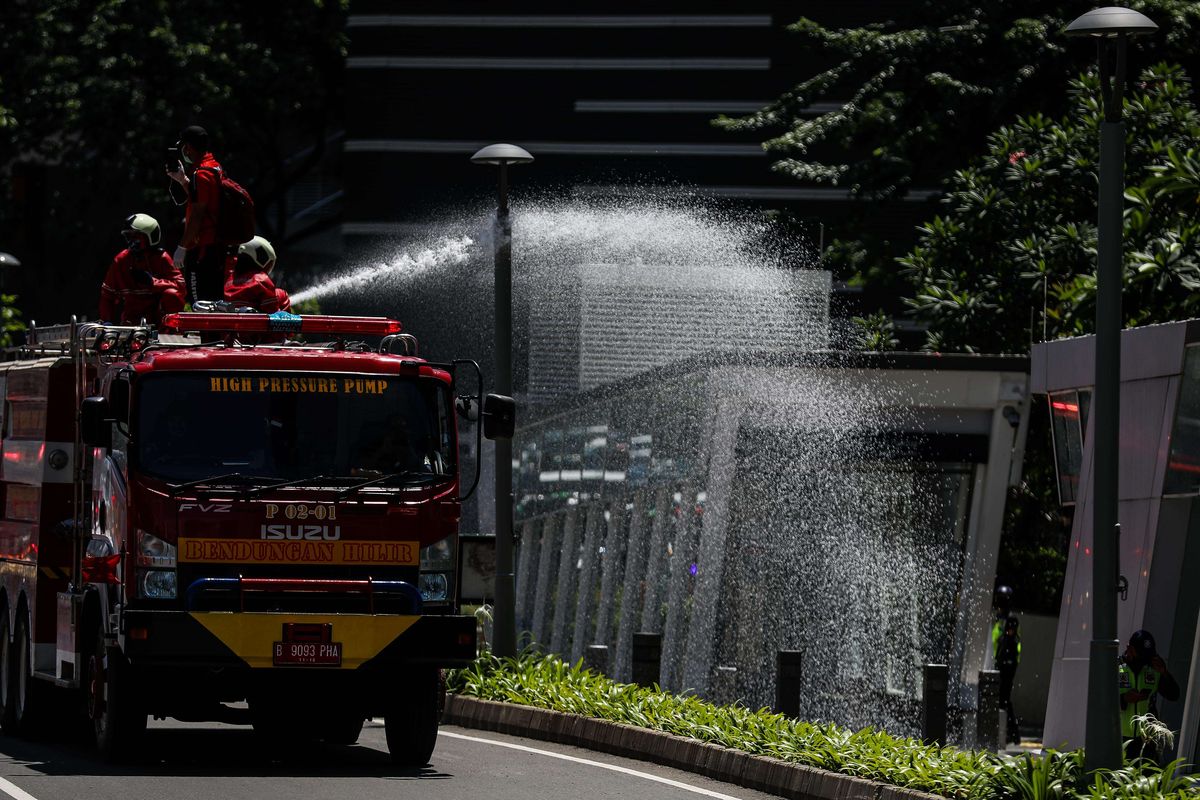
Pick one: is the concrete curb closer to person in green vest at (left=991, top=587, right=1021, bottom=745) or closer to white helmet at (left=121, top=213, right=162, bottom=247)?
white helmet at (left=121, top=213, right=162, bottom=247)

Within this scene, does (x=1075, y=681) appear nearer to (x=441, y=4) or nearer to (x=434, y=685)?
(x=434, y=685)

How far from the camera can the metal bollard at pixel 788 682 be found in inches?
711

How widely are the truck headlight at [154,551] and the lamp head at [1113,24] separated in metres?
6.39

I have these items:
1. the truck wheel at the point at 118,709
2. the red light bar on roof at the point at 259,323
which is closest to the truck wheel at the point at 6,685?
the truck wheel at the point at 118,709

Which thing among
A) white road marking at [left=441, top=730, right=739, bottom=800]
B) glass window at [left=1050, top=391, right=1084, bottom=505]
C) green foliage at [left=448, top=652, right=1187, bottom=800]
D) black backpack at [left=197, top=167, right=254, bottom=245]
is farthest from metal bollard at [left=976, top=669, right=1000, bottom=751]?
black backpack at [left=197, top=167, right=254, bottom=245]

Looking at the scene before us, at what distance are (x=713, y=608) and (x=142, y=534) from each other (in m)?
11.4

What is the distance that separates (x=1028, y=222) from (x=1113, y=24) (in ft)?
55.7

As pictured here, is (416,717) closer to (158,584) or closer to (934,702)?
(158,584)

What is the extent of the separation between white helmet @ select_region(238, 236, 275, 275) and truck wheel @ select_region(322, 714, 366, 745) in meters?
3.55

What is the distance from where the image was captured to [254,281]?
707 inches

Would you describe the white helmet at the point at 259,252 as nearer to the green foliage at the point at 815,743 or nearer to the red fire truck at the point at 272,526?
the red fire truck at the point at 272,526

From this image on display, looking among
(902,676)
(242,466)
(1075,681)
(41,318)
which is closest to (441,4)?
(41,318)

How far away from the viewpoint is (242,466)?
15.3 meters

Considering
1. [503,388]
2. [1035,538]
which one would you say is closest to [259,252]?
[503,388]
